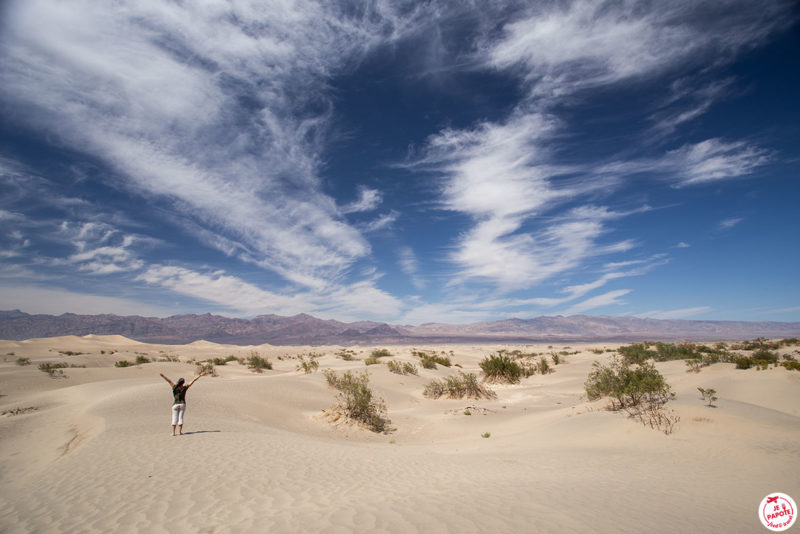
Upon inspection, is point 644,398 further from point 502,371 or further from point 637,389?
point 502,371

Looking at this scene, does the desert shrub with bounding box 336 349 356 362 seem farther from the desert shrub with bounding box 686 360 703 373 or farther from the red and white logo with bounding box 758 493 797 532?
the red and white logo with bounding box 758 493 797 532

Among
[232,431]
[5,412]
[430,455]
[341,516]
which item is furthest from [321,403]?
[341,516]

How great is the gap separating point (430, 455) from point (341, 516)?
5199mm

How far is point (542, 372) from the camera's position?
87.8 ft

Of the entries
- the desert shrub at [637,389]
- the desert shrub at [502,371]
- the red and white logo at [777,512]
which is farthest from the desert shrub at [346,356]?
the red and white logo at [777,512]

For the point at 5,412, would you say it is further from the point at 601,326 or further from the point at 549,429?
the point at 601,326

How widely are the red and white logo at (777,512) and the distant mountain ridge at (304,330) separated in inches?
4285

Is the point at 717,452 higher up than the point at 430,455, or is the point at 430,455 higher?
the point at 717,452

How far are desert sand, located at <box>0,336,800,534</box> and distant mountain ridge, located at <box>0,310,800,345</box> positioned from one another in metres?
106

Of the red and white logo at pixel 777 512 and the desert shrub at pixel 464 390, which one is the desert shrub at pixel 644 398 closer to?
the red and white logo at pixel 777 512

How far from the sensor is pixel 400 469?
749cm

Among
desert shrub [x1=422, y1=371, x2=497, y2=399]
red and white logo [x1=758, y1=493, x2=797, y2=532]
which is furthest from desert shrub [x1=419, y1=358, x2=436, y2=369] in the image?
red and white logo [x1=758, y1=493, x2=797, y2=532]

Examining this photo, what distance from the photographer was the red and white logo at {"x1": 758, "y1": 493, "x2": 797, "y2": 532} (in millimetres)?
4598

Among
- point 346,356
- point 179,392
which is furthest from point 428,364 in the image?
point 179,392
